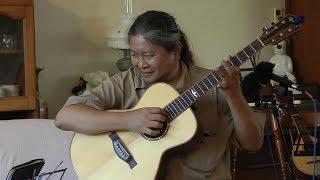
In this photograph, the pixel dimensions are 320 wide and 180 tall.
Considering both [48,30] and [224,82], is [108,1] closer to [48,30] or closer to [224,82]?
[48,30]

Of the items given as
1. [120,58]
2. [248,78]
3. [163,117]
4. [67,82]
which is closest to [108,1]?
[120,58]

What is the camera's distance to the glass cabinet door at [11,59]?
229 centimetres

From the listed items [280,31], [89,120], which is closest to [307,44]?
[280,31]

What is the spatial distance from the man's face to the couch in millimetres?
561

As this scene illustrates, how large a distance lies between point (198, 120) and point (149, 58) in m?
0.26

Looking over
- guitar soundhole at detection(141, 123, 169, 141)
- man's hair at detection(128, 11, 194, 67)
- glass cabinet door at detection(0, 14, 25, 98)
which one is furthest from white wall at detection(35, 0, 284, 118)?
guitar soundhole at detection(141, 123, 169, 141)

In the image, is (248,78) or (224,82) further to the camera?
(248,78)

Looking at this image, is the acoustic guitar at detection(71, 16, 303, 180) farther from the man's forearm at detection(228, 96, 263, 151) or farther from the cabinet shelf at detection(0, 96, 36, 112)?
the cabinet shelf at detection(0, 96, 36, 112)

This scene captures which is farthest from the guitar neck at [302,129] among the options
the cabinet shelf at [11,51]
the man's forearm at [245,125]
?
the cabinet shelf at [11,51]

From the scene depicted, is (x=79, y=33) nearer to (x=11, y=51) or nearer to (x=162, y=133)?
(x=11, y=51)

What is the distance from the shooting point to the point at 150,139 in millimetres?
1465

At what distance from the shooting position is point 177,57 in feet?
5.06

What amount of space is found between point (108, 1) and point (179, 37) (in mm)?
1285

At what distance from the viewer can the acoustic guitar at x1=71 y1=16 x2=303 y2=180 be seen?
4.54 ft
